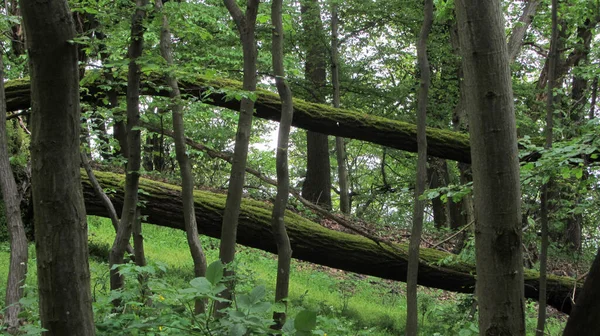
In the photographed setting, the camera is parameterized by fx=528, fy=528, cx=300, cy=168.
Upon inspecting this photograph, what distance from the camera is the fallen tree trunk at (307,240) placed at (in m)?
7.59

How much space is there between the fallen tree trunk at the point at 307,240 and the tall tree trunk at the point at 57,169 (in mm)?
5643

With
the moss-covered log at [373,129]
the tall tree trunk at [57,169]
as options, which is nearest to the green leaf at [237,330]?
the tall tree trunk at [57,169]

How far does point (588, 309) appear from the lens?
1.82 meters

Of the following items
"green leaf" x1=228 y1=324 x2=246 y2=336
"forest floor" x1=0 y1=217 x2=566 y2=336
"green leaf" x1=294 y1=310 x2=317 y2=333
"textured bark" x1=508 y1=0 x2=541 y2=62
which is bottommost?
"forest floor" x1=0 y1=217 x2=566 y2=336

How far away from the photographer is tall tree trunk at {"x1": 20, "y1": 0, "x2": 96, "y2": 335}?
185 cm

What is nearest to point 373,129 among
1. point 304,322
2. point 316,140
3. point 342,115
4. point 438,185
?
point 342,115

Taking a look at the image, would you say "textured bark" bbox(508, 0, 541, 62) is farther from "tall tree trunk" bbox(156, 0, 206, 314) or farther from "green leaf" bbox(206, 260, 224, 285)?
"green leaf" bbox(206, 260, 224, 285)

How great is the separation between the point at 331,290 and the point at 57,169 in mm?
7631

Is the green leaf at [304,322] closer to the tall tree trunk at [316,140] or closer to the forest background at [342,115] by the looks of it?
the forest background at [342,115]

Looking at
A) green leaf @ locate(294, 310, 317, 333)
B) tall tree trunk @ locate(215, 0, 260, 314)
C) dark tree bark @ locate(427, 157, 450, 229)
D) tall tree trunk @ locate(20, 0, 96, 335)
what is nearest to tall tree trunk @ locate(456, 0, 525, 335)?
green leaf @ locate(294, 310, 317, 333)

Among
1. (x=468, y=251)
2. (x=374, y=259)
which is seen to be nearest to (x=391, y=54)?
(x=374, y=259)

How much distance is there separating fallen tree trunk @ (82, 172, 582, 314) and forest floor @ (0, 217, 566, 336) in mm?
445

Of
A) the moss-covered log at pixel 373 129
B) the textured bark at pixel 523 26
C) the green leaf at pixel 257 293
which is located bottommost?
the green leaf at pixel 257 293

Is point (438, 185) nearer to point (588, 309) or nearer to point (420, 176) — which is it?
point (420, 176)
